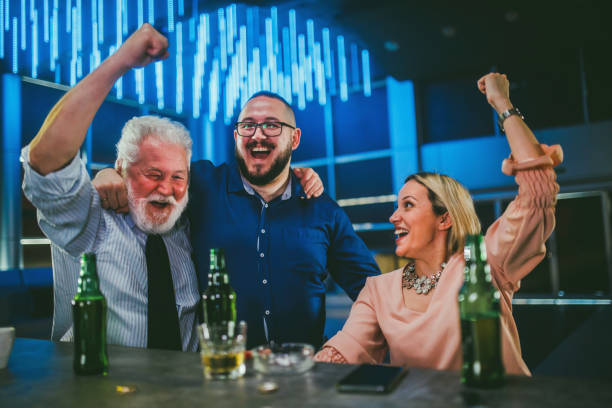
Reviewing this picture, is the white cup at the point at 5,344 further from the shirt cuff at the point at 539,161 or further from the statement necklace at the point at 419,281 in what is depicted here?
the shirt cuff at the point at 539,161

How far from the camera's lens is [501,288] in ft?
4.66

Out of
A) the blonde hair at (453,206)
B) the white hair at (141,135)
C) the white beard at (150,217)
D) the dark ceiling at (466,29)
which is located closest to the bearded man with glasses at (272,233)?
the white beard at (150,217)

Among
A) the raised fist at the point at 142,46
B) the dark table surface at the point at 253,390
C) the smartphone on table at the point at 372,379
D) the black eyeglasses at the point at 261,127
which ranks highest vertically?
the raised fist at the point at 142,46

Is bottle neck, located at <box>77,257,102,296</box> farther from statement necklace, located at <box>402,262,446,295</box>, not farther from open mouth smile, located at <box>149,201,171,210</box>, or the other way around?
statement necklace, located at <box>402,262,446,295</box>

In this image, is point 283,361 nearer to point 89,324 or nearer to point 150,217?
point 89,324

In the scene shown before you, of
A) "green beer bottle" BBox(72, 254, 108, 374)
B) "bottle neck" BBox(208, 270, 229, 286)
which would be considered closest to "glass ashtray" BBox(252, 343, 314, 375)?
"bottle neck" BBox(208, 270, 229, 286)

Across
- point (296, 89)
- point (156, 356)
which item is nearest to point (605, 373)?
point (156, 356)

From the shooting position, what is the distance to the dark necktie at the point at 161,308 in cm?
153

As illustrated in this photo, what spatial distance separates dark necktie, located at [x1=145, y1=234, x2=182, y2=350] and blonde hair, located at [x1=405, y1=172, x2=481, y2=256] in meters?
0.91

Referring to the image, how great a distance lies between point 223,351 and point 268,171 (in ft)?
3.71

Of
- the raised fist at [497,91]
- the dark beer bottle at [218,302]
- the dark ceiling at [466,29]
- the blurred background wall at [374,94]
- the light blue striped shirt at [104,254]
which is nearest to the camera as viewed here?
the dark beer bottle at [218,302]

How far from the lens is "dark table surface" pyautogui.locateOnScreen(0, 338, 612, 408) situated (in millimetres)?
773

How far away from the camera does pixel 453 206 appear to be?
1.59m

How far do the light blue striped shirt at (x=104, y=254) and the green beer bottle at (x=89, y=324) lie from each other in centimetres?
47
